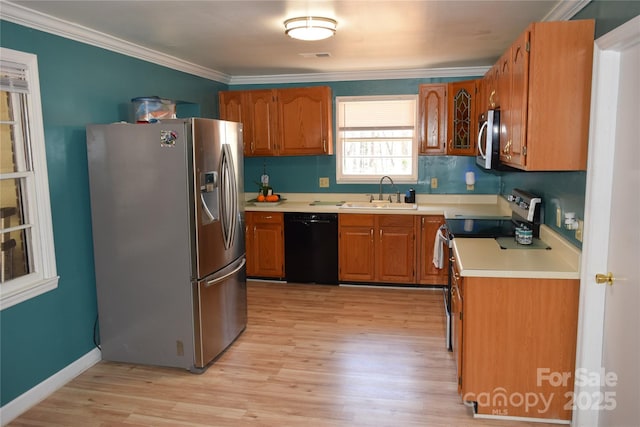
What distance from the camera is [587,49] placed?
2.44 m

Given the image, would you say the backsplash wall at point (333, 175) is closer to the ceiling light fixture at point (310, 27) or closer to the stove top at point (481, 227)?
the stove top at point (481, 227)

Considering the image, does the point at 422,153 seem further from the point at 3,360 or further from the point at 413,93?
the point at 3,360

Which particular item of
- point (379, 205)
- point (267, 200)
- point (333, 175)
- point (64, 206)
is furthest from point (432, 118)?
point (64, 206)

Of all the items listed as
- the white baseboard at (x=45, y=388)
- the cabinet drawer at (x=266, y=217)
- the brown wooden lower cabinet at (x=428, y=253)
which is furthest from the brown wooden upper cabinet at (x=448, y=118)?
the white baseboard at (x=45, y=388)

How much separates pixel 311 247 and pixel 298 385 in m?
2.29

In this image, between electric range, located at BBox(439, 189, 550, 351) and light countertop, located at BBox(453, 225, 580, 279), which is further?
electric range, located at BBox(439, 189, 550, 351)

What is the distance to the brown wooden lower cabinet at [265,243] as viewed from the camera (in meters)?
5.42

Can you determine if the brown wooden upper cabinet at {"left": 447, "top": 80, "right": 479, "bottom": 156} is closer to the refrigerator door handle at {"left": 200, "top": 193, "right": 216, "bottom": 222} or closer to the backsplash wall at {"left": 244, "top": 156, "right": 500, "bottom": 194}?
the backsplash wall at {"left": 244, "top": 156, "right": 500, "bottom": 194}

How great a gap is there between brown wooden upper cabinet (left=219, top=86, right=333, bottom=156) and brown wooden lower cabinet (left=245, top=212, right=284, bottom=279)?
0.75 m

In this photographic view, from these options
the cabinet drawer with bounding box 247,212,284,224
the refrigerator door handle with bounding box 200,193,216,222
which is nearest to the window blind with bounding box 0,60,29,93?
the refrigerator door handle with bounding box 200,193,216,222

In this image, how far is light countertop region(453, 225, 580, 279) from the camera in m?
2.59

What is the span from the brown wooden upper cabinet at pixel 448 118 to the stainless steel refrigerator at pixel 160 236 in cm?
246

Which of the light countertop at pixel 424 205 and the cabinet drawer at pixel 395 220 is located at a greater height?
the light countertop at pixel 424 205

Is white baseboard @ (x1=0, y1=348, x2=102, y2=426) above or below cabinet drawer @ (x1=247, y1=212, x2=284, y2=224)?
below
